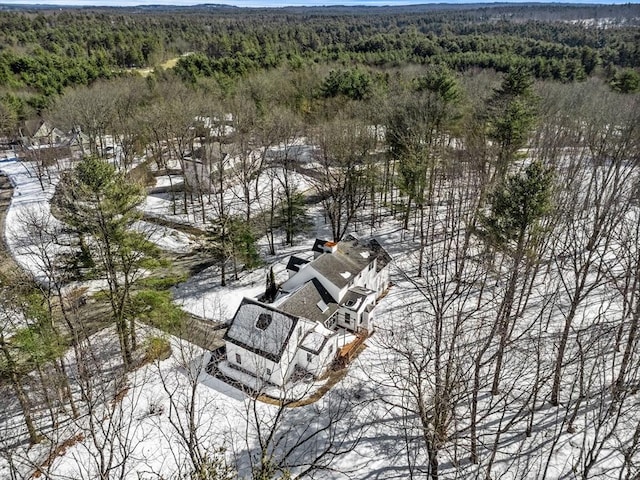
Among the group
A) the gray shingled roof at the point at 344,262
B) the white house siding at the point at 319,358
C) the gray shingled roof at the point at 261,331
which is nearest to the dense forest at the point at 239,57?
the gray shingled roof at the point at 344,262

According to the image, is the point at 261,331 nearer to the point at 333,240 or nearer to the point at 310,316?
the point at 310,316

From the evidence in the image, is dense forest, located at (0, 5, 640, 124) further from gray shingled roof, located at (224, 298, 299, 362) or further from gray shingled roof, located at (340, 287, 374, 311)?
gray shingled roof, located at (224, 298, 299, 362)

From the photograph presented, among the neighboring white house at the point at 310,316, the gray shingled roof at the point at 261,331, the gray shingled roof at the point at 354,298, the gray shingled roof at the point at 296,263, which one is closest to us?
the gray shingled roof at the point at 261,331

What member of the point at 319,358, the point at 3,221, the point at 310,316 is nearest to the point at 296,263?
the point at 310,316

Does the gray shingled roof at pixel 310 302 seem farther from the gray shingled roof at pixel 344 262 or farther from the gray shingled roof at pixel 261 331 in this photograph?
the gray shingled roof at pixel 261 331

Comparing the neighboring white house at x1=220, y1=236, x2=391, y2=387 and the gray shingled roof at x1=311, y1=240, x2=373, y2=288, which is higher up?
the gray shingled roof at x1=311, y1=240, x2=373, y2=288

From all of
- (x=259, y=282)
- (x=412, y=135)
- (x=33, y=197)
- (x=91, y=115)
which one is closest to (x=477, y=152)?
(x=412, y=135)

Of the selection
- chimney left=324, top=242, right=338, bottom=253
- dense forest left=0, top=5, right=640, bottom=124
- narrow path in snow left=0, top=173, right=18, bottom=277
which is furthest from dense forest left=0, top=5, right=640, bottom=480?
chimney left=324, top=242, right=338, bottom=253
